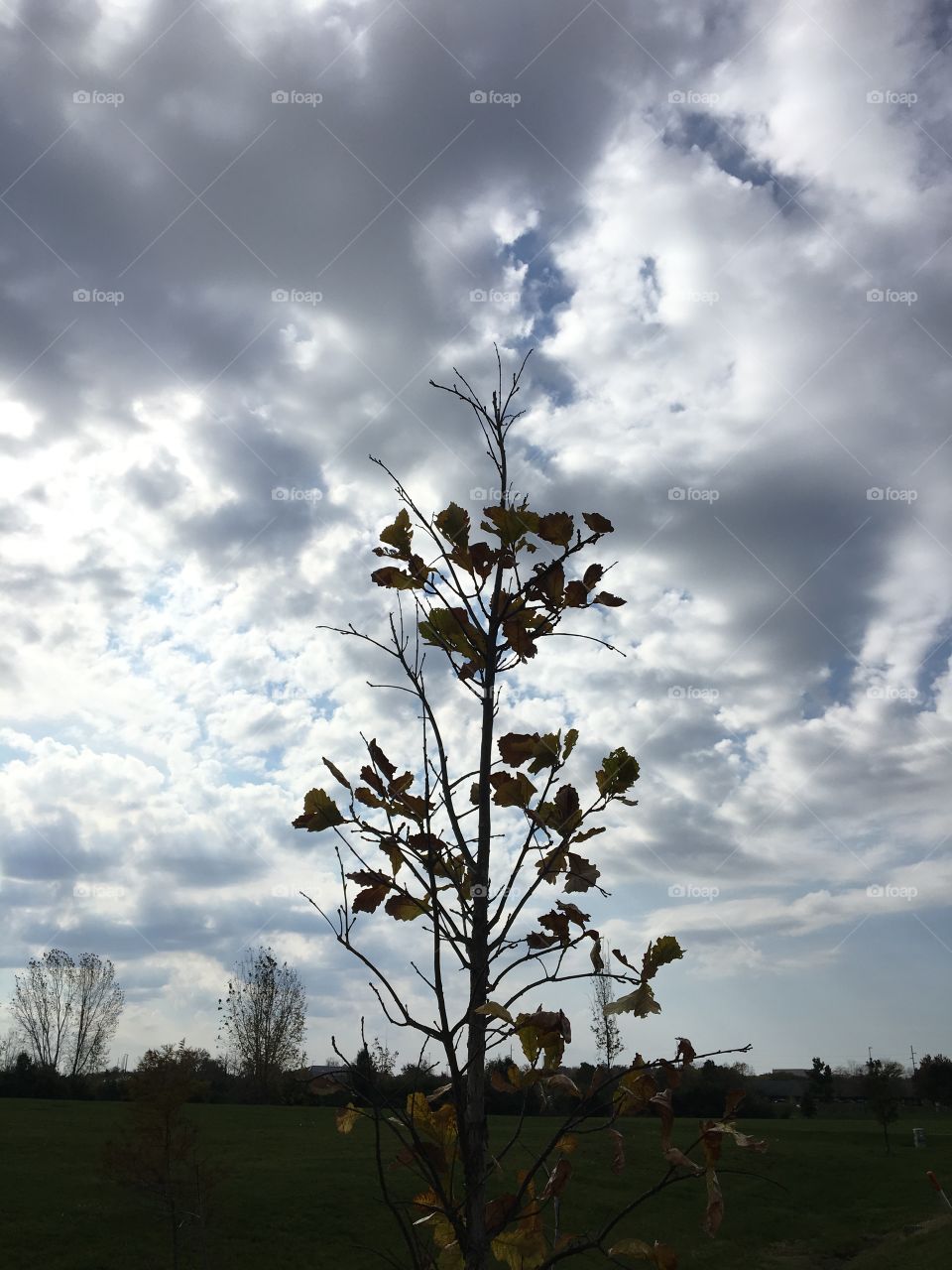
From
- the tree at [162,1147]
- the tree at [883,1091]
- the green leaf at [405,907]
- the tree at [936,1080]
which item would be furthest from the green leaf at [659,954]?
the tree at [936,1080]

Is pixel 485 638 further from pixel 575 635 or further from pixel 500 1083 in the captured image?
pixel 500 1083

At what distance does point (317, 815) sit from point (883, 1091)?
4851 centimetres

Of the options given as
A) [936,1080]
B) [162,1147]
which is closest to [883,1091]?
[936,1080]

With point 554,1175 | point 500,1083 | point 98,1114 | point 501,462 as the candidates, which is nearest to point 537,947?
point 500,1083

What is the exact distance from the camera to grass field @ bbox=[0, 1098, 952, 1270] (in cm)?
2206

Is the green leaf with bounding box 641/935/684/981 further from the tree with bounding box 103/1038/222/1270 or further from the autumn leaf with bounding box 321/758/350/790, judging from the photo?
the tree with bounding box 103/1038/222/1270

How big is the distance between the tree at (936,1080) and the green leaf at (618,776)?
70.2 metres

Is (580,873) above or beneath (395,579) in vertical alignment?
beneath

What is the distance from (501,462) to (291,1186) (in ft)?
99.5

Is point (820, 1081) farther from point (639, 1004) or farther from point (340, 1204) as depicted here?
point (639, 1004)

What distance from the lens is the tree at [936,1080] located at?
59375 millimetres

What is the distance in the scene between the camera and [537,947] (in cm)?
247

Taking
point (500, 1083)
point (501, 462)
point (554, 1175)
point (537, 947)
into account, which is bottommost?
point (554, 1175)

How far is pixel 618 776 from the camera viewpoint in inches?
100
